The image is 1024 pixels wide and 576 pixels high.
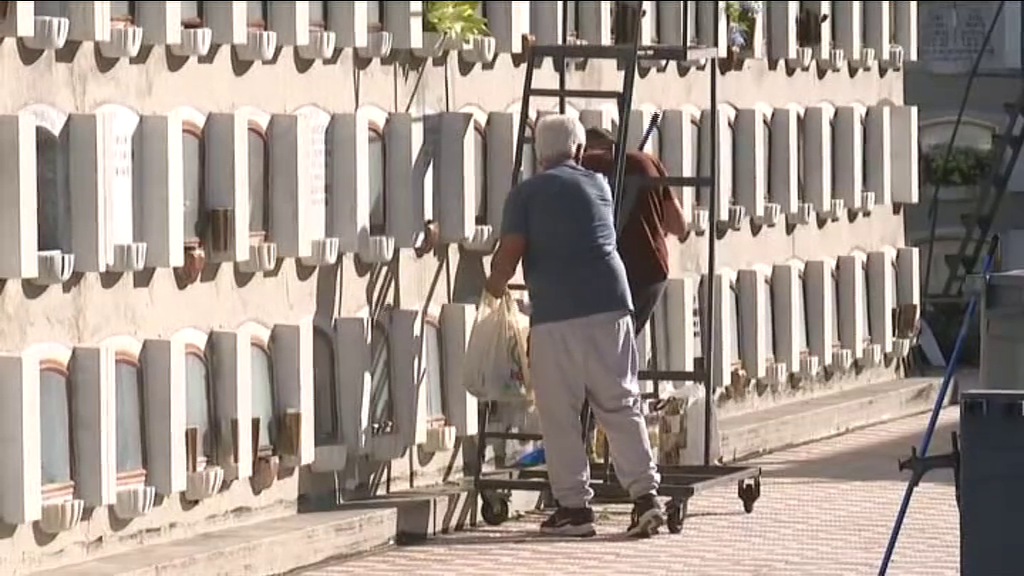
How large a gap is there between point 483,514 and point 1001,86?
489 inches

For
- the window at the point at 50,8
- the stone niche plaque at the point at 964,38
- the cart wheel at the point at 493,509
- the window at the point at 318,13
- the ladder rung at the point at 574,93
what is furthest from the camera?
the stone niche plaque at the point at 964,38

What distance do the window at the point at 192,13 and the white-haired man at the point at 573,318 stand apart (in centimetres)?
151

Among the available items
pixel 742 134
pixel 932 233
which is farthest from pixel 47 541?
pixel 932 233

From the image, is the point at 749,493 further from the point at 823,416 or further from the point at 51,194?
the point at 51,194

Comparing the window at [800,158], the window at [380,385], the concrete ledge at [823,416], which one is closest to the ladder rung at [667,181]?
the window at [380,385]

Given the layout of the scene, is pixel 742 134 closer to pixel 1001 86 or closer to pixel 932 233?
pixel 932 233

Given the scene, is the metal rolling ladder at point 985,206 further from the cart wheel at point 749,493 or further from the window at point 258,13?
the window at point 258,13

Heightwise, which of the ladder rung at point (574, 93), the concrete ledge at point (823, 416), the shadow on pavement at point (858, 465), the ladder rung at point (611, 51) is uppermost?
the ladder rung at point (611, 51)

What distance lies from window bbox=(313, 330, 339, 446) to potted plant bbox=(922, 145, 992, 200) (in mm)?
11868

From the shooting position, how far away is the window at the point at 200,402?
11.4m

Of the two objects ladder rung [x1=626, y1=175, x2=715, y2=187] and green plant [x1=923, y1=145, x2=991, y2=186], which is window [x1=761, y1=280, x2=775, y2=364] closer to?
ladder rung [x1=626, y1=175, x2=715, y2=187]

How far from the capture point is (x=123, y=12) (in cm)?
1108

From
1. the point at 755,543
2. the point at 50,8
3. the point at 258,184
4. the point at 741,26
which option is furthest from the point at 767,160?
the point at 50,8

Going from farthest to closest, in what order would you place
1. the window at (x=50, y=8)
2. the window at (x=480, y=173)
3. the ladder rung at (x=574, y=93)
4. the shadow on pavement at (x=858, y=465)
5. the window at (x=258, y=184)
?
the shadow on pavement at (x=858, y=465), the window at (x=480, y=173), the ladder rung at (x=574, y=93), the window at (x=258, y=184), the window at (x=50, y=8)
